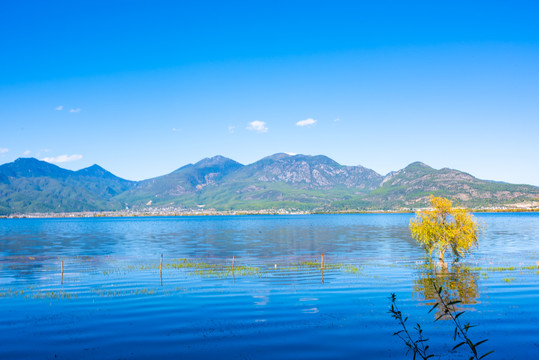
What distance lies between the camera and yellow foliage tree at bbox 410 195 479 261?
58500mm

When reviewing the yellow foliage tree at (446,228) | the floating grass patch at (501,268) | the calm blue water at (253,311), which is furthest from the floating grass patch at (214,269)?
the floating grass patch at (501,268)

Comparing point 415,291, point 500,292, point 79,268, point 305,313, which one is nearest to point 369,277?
point 415,291

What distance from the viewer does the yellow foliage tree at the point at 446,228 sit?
192 feet

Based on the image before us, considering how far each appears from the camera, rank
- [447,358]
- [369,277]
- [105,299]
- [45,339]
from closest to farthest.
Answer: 1. [447,358]
2. [45,339]
3. [105,299]
4. [369,277]

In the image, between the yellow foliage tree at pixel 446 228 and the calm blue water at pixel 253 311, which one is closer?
the calm blue water at pixel 253 311

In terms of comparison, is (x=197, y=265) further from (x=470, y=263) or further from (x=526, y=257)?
(x=526, y=257)

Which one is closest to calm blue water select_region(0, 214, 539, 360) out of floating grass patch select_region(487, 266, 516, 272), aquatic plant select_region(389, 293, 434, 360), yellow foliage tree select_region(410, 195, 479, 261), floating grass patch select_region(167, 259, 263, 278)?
floating grass patch select_region(167, 259, 263, 278)

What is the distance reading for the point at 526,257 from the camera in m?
74.2

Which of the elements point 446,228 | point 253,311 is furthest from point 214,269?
point 446,228

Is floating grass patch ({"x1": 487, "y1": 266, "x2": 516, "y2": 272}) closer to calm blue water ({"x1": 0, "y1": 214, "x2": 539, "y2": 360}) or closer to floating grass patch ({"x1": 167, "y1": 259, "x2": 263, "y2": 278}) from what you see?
calm blue water ({"x1": 0, "y1": 214, "x2": 539, "y2": 360})

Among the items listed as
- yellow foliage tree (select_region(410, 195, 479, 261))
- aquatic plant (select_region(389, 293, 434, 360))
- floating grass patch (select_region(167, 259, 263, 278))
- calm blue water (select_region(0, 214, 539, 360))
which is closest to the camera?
aquatic plant (select_region(389, 293, 434, 360))

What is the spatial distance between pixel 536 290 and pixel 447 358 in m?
25.9

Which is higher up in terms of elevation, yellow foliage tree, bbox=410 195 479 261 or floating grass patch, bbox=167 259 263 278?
yellow foliage tree, bbox=410 195 479 261

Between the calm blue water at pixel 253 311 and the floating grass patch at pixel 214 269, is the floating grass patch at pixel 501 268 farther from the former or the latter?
the floating grass patch at pixel 214 269
